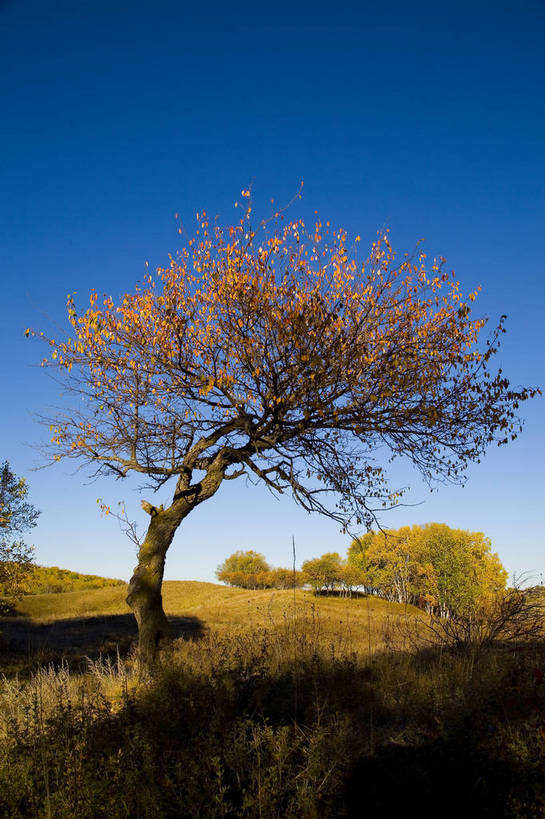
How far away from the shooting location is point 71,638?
2298 centimetres

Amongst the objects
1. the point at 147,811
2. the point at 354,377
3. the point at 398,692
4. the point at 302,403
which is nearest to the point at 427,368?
the point at 354,377

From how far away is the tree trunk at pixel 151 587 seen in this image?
13.0 m

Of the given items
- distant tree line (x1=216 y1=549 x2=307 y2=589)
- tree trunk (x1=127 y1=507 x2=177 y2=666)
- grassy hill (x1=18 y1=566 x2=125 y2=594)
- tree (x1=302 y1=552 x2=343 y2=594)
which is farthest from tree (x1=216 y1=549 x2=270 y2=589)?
tree trunk (x1=127 y1=507 x2=177 y2=666)

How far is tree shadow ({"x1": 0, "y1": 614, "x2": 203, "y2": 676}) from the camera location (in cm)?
1664

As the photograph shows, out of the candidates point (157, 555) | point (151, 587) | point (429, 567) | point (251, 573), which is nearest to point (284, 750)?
point (151, 587)

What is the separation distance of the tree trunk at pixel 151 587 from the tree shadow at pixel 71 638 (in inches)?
36.1

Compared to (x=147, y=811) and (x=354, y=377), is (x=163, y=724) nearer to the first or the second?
(x=147, y=811)

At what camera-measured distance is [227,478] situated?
14273 millimetres

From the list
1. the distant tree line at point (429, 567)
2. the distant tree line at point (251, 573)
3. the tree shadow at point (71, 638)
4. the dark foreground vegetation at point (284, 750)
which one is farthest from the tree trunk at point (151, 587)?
the distant tree line at point (251, 573)

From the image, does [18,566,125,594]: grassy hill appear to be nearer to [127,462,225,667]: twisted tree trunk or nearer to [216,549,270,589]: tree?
Answer: [216,549,270,589]: tree

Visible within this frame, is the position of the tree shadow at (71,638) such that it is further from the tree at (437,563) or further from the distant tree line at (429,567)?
the tree at (437,563)

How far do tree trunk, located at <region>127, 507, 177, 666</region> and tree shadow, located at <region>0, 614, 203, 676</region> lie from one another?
0.92 m

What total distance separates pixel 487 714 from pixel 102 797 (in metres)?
4.61

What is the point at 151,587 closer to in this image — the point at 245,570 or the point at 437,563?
the point at 437,563
